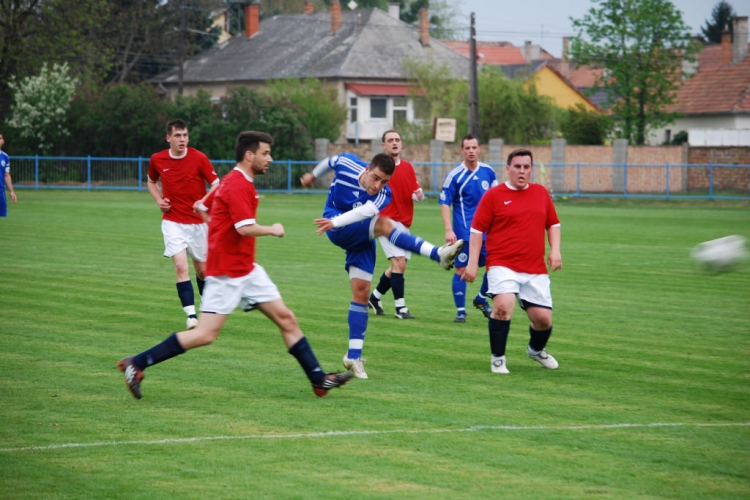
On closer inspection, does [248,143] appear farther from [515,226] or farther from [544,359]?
[544,359]

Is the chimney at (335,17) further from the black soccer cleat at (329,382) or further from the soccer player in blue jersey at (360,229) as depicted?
the black soccer cleat at (329,382)

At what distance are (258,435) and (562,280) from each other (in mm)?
10849

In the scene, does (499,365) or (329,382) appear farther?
(499,365)

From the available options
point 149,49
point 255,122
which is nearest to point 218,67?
point 149,49

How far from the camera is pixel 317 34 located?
71.8 metres

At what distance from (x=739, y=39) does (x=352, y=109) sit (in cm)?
2861

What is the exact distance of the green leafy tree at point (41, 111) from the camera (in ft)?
164

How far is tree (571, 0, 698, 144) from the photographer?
52.5 metres

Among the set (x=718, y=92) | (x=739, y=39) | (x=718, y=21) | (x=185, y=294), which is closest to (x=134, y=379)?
(x=185, y=294)

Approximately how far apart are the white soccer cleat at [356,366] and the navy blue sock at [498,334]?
1182mm

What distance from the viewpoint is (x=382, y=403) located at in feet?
25.3

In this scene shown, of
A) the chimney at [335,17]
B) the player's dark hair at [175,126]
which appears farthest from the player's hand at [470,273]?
the chimney at [335,17]

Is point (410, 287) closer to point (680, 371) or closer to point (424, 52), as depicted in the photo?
point (680, 371)

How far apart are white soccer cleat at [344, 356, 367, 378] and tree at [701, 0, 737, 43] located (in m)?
97.1
